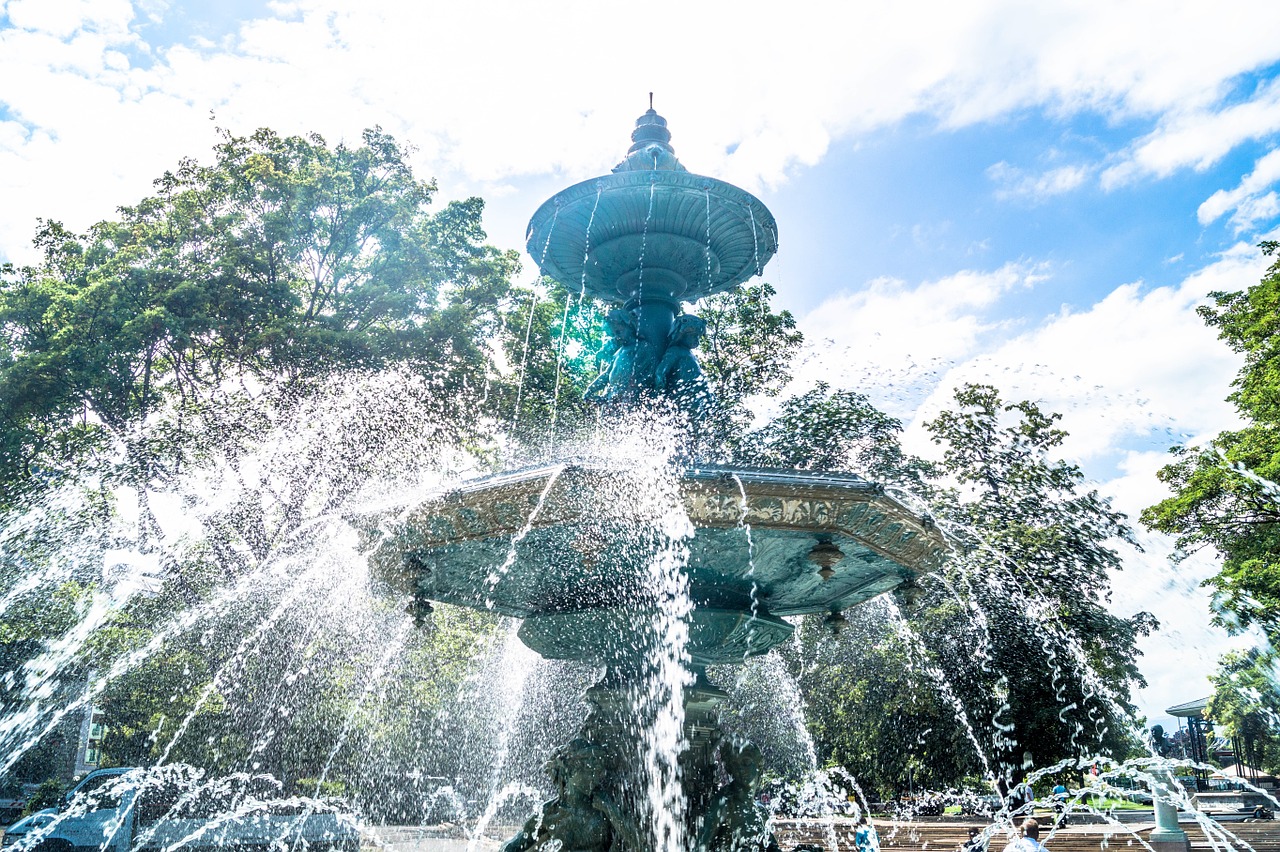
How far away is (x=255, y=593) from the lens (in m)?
14.4

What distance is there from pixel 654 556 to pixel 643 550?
0.10 metres

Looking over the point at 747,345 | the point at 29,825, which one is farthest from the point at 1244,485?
the point at 29,825

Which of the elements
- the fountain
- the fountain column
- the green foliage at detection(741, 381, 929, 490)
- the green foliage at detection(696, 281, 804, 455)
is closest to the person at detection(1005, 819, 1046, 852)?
the fountain

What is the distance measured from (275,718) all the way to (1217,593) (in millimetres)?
20288

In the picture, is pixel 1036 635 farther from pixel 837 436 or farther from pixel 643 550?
pixel 643 550

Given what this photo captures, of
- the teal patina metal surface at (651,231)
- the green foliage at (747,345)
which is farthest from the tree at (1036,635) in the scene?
the teal patina metal surface at (651,231)

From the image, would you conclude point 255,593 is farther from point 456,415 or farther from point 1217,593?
point 1217,593

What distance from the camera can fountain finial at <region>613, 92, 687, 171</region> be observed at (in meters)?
6.93

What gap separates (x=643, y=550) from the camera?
16.1ft

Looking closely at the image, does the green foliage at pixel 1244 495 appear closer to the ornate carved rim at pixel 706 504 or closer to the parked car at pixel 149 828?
the ornate carved rim at pixel 706 504

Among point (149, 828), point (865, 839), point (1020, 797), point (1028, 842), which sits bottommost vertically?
point (1028, 842)

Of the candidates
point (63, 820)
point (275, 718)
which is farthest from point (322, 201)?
point (63, 820)

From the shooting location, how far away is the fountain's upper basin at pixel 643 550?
4492mm

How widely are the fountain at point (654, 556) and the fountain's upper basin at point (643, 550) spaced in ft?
0.04
